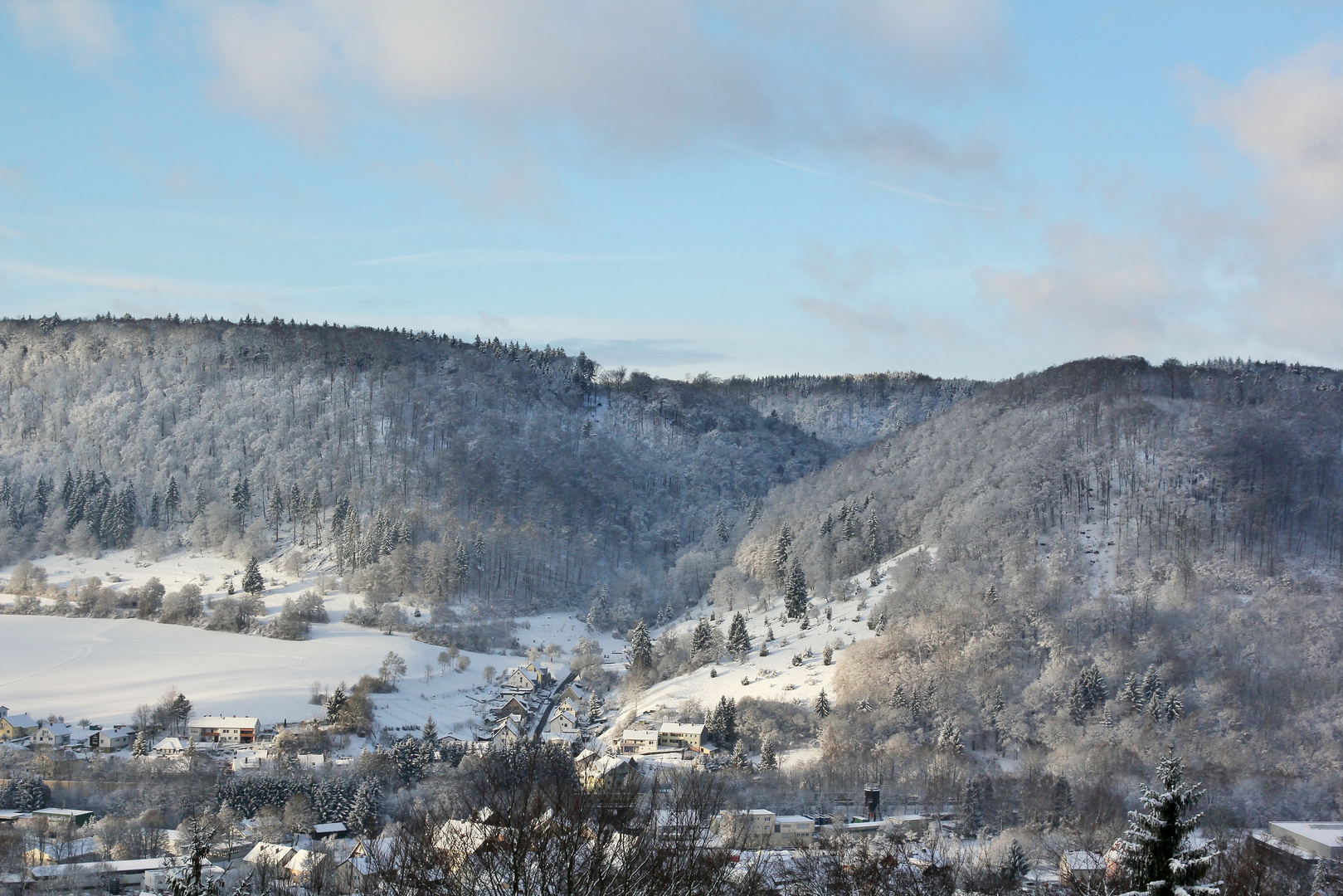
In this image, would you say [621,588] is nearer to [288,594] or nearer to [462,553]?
[462,553]

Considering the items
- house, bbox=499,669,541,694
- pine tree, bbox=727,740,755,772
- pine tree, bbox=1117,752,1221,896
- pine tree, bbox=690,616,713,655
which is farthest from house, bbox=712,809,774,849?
house, bbox=499,669,541,694

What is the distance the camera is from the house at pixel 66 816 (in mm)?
43359

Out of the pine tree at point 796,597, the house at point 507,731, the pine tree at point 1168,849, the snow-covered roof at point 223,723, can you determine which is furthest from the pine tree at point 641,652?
the pine tree at point 1168,849

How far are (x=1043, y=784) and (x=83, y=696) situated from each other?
170 ft

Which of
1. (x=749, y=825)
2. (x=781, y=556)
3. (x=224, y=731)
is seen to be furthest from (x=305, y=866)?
(x=781, y=556)

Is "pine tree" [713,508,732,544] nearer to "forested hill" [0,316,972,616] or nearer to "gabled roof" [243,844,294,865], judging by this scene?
"forested hill" [0,316,972,616]

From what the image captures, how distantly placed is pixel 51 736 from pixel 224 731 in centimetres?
799

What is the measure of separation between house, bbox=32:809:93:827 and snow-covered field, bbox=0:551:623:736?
15.7 meters

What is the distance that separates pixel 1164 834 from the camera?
50.0 ft

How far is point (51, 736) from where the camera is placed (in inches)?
2191

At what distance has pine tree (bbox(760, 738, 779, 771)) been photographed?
53.7 m

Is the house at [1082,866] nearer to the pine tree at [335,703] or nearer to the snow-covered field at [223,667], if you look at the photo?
the snow-covered field at [223,667]

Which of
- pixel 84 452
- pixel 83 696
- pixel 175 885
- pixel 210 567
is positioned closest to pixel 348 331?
pixel 84 452

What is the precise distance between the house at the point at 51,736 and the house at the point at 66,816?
11.3 meters
